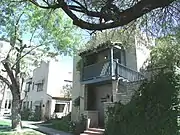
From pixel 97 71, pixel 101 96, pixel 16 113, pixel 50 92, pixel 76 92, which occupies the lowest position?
pixel 16 113

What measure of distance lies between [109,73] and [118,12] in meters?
10.7

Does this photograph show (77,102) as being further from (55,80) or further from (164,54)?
(55,80)

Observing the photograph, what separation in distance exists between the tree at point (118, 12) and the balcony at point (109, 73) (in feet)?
25.2

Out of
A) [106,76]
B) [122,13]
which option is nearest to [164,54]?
[106,76]

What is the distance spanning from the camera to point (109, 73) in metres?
16.5

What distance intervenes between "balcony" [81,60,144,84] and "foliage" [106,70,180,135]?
449 cm

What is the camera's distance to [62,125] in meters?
19.9

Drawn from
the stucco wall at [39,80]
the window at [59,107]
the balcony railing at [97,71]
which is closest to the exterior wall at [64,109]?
the window at [59,107]

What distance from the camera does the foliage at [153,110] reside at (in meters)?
10.1

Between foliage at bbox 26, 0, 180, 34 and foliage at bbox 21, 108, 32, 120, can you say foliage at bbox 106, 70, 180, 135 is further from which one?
foliage at bbox 21, 108, 32, 120

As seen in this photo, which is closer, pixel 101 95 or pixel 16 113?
pixel 16 113

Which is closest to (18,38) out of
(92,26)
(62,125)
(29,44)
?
(29,44)

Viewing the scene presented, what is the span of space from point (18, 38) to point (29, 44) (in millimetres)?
1242

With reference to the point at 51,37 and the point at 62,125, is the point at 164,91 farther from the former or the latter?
the point at 62,125
